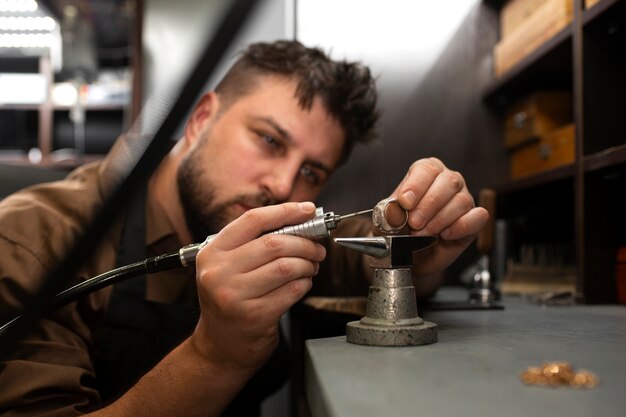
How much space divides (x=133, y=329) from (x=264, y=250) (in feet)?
1.52

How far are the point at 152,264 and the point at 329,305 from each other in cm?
62

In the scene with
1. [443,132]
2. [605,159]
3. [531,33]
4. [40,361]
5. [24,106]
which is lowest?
[40,361]

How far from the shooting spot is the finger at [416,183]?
2.50 feet

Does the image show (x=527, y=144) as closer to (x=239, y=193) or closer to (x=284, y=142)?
(x=284, y=142)

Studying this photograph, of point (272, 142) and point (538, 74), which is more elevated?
point (538, 74)

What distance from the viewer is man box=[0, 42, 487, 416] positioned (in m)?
Answer: 0.65

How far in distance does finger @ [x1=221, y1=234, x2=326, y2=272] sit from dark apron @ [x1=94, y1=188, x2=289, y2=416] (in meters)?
0.34

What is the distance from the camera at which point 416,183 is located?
0.79 metres

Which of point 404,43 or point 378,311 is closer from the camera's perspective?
point 378,311

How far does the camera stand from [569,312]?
100cm

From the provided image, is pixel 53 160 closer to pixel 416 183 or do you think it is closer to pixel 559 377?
pixel 416 183

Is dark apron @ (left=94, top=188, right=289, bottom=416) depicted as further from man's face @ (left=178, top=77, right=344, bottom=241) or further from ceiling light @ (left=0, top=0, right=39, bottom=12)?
ceiling light @ (left=0, top=0, right=39, bottom=12)

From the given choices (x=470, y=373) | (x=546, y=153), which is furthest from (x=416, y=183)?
(x=546, y=153)

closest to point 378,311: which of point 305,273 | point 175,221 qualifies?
point 305,273
